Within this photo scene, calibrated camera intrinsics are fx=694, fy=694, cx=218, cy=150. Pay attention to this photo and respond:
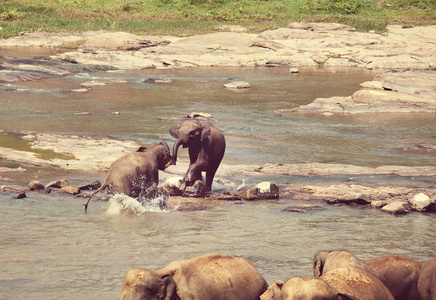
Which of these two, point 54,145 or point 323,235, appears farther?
point 54,145

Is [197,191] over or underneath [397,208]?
underneath

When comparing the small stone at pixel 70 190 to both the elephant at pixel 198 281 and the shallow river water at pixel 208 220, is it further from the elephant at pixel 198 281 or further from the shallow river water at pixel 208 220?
the elephant at pixel 198 281

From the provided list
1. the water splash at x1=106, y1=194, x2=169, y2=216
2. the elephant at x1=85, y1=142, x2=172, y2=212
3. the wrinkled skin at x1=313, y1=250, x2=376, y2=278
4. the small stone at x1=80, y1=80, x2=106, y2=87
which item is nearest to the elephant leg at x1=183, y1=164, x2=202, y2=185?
the elephant at x1=85, y1=142, x2=172, y2=212

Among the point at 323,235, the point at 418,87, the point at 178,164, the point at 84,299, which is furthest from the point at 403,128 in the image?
the point at 84,299

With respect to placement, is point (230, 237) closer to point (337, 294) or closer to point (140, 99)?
point (337, 294)

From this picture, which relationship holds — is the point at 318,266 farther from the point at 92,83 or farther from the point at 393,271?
the point at 92,83

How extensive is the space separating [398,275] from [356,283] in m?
0.90

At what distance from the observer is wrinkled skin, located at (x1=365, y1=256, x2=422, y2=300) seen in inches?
231

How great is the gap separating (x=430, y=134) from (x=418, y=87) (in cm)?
594

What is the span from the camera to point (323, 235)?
8711mm

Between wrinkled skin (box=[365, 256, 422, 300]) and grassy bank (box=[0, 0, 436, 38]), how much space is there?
109 feet

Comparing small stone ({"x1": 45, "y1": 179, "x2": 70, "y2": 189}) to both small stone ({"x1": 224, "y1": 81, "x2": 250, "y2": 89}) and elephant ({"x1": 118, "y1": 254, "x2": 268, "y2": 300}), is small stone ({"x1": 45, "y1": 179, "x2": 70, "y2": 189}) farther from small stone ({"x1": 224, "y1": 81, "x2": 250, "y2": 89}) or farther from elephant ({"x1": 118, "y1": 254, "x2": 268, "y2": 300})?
small stone ({"x1": 224, "y1": 81, "x2": 250, "y2": 89})

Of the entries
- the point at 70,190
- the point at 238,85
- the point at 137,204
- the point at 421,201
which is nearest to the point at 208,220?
the point at 137,204

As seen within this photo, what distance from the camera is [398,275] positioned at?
5879mm
